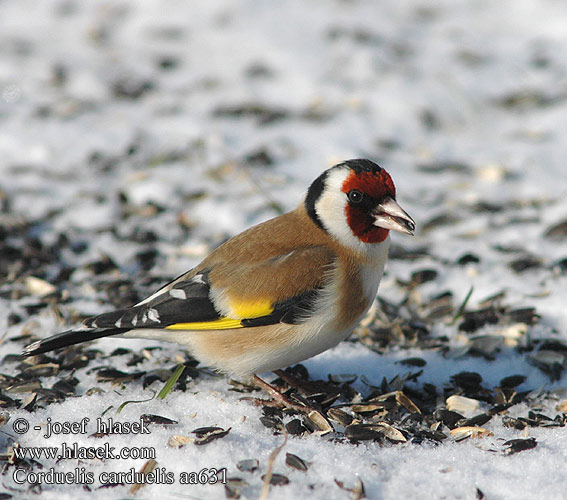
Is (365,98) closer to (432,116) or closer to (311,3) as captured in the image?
(432,116)

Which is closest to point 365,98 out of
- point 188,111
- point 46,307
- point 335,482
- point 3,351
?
point 188,111

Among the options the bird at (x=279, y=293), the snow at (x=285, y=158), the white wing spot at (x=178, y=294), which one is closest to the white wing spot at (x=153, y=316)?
the bird at (x=279, y=293)

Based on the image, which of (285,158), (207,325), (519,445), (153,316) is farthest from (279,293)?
(285,158)

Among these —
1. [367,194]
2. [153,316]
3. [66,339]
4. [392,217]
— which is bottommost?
[66,339]

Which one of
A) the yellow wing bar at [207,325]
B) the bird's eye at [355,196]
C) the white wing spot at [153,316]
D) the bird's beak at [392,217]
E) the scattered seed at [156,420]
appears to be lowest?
the scattered seed at [156,420]

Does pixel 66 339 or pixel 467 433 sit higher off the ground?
pixel 66 339

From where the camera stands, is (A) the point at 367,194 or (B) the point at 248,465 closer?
(B) the point at 248,465

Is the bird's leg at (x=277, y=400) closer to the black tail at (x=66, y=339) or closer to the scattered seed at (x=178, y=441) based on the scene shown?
the scattered seed at (x=178, y=441)

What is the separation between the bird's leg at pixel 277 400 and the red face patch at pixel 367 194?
91 cm

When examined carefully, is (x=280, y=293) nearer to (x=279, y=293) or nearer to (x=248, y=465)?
(x=279, y=293)

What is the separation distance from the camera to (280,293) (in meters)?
3.64

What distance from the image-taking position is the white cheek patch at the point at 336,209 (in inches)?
151

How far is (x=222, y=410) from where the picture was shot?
372cm

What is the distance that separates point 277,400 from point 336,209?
105 centimetres
